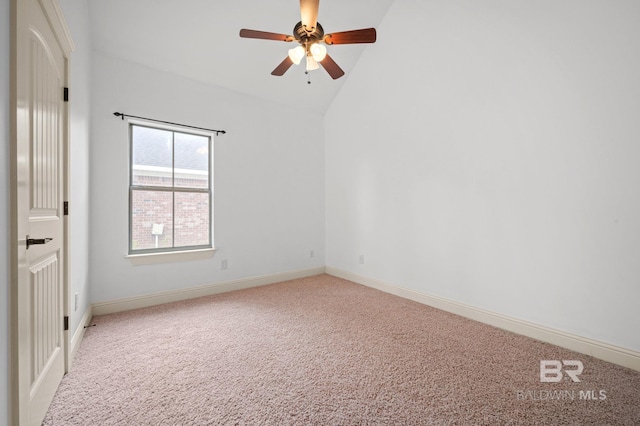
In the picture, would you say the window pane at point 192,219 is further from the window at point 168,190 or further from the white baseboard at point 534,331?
the white baseboard at point 534,331

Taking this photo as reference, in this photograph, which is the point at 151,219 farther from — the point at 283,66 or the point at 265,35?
the point at 265,35

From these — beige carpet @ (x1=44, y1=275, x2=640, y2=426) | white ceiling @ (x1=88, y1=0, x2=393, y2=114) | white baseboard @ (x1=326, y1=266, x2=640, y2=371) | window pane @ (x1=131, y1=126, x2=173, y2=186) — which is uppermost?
white ceiling @ (x1=88, y1=0, x2=393, y2=114)

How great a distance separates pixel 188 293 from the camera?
3596 mm

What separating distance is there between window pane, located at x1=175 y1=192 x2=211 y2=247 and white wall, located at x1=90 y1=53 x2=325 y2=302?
0.51 ft

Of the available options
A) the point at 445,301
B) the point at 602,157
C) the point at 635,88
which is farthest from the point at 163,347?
the point at 635,88

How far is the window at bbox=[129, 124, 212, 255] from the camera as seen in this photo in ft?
10.9

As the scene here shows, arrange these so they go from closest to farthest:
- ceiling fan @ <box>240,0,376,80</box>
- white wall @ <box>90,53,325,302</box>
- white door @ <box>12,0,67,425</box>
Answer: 1. white door @ <box>12,0,67,425</box>
2. ceiling fan @ <box>240,0,376,80</box>
3. white wall @ <box>90,53,325,302</box>

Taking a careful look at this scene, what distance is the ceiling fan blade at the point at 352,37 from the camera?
7.46 ft

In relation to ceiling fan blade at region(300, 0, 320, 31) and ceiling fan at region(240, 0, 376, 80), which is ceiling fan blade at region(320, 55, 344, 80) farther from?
ceiling fan blade at region(300, 0, 320, 31)

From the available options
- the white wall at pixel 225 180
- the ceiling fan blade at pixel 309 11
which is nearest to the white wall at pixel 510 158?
the white wall at pixel 225 180

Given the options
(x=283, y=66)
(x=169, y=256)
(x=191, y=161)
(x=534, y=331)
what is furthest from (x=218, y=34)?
(x=534, y=331)

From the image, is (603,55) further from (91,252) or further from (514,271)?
(91,252)

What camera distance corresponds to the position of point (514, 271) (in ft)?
8.80

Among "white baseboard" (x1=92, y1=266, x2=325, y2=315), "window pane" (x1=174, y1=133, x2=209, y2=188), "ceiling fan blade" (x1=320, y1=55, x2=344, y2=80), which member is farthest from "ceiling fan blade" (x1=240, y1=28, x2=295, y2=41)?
"white baseboard" (x1=92, y1=266, x2=325, y2=315)
